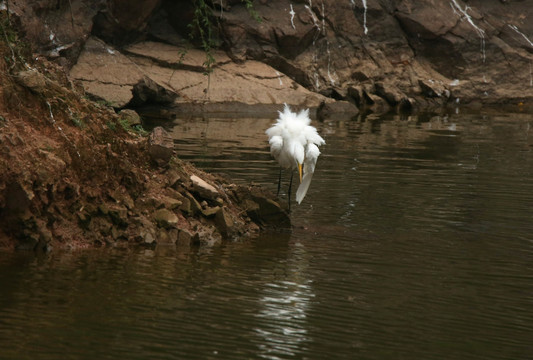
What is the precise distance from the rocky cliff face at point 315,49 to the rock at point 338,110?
Result: 0.89 feet

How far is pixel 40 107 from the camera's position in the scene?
8664 mm

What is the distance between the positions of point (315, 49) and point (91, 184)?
20591mm

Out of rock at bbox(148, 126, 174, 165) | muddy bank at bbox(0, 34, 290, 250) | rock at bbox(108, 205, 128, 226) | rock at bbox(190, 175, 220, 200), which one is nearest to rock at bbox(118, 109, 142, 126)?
muddy bank at bbox(0, 34, 290, 250)

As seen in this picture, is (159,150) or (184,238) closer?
(184,238)

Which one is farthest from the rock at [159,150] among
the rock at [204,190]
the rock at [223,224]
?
the rock at [223,224]

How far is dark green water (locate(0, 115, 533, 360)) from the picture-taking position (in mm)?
5629

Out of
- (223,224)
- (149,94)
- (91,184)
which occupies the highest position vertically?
(149,94)

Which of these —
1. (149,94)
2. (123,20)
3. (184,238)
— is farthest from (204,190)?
(123,20)

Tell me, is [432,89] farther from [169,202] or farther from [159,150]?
[169,202]

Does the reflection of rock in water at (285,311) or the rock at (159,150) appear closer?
the reflection of rock in water at (285,311)

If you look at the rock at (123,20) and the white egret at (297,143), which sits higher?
the rock at (123,20)

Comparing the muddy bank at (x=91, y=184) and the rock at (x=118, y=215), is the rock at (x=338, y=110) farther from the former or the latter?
the rock at (x=118, y=215)

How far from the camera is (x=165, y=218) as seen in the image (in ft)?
28.6

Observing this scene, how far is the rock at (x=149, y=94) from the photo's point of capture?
2294cm
